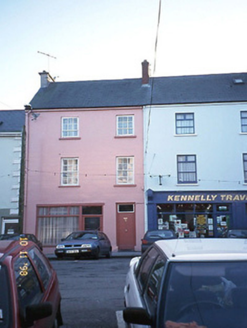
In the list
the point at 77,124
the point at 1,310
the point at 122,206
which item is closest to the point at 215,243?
the point at 1,310

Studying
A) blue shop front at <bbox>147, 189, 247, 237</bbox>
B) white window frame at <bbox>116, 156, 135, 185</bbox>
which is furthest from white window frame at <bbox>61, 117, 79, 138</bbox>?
blue shop front at <bbox>147, 189, 247, 237</bbox>

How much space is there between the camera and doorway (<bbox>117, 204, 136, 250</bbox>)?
21969mm

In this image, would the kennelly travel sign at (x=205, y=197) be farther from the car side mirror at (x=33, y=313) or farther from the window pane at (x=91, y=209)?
the car side mirror at (x=33, y=313)

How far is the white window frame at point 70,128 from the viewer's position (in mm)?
23188

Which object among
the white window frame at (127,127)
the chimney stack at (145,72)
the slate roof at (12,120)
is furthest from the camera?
the chimney stack at (145,72)

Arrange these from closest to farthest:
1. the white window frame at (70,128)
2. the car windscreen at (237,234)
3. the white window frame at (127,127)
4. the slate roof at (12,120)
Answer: the car windscreen at (237,234) → the white window frame at (127,127) → the white window frame at (70,128) → the slate roof at (12,120)

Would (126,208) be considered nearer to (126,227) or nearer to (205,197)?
(126,227)

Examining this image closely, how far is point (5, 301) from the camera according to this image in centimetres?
318

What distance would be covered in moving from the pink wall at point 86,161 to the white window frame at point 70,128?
254mm

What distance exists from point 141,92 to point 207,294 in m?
21.7

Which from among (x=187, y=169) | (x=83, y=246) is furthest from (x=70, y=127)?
(x=83, y=246)

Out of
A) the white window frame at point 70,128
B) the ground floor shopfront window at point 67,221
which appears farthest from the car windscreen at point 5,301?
the white window frame at point 70,128

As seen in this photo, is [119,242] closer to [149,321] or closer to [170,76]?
[170,76]

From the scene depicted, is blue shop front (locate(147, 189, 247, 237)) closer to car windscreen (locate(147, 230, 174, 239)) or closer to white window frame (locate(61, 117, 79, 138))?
car windscreen (locate(147, 230, 174, 239))
